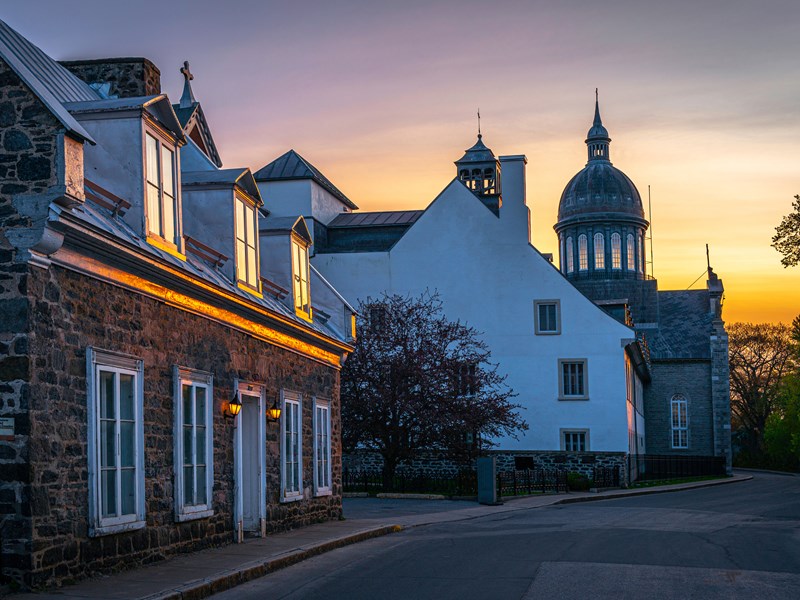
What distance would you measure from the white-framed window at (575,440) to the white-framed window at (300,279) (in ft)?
82.2

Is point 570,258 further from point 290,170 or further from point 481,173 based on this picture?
point 290,170

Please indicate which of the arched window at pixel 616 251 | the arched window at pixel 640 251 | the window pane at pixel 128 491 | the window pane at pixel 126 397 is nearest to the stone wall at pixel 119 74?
the window pane at pixel 126 397

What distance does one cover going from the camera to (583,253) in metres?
87.4

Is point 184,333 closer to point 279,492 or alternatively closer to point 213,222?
point 213,222

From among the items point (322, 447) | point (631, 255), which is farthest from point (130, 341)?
point (631, 255)

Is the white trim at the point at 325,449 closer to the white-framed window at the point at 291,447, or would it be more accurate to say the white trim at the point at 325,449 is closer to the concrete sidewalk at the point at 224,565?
the concrete sidewalk at the point at 224,565

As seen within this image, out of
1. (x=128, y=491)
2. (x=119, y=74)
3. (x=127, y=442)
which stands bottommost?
(x=128, y=491)

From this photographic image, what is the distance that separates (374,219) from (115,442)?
41734 millimetres

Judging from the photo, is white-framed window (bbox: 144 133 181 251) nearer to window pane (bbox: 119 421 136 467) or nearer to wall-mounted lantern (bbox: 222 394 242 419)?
window pane (bbox: 119 421 136 467)

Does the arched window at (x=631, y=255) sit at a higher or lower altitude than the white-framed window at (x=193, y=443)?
higher

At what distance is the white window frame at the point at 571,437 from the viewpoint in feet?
152

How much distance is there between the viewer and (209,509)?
16312 millimetres

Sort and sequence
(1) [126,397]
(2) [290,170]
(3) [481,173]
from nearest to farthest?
(1) [126,397] → (2) [290,170] → (3) [481,173]

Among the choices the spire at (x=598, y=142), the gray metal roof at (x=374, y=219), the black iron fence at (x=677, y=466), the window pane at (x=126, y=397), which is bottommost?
the black iron fence at (x=677, y=466)
